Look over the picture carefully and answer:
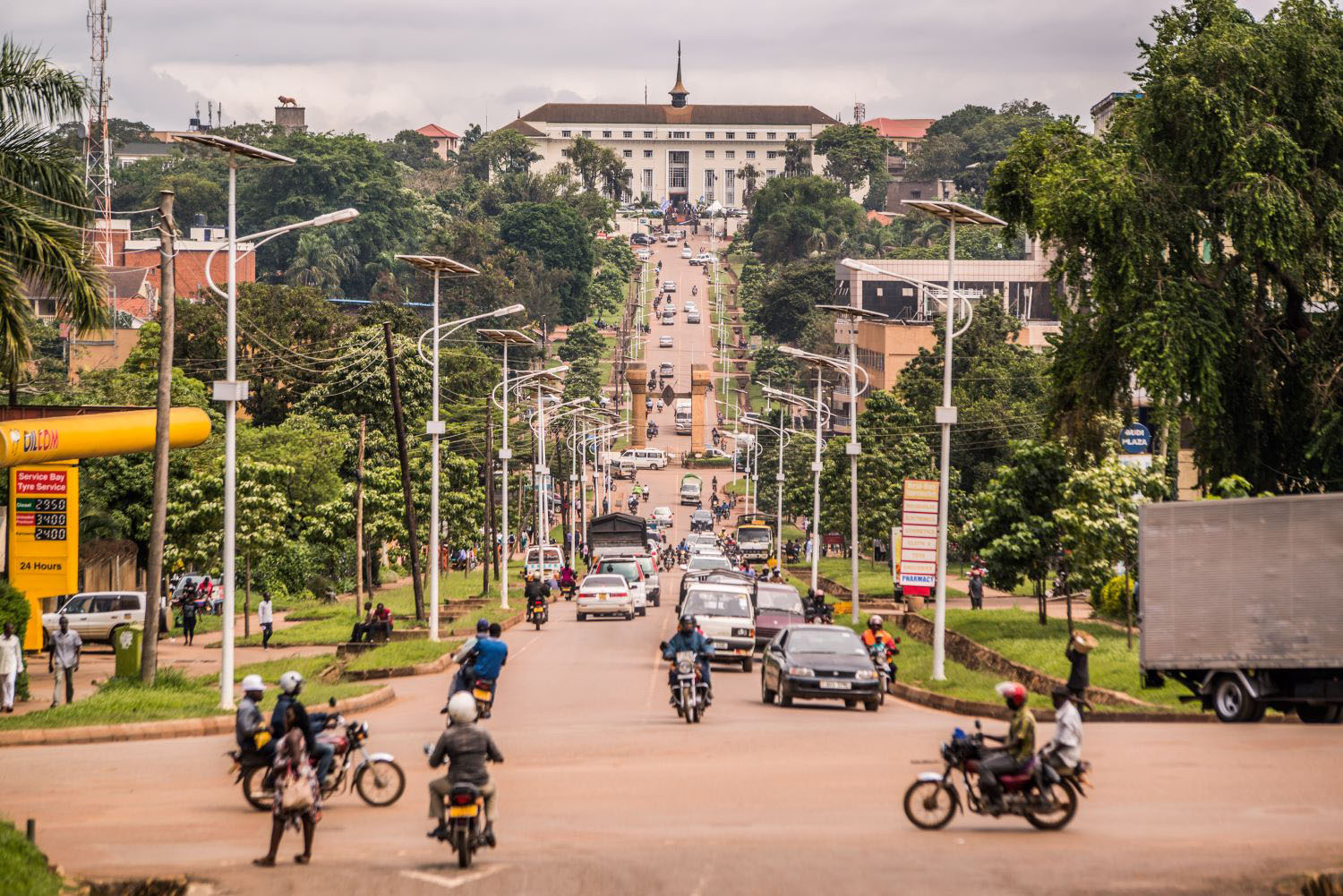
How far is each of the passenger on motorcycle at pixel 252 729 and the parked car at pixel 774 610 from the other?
72.7 feet

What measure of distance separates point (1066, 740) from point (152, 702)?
15.5 m

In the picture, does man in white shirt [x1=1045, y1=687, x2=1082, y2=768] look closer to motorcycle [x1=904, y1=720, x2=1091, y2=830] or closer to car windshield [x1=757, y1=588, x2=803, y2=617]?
motorcycle [x1=904, y1=720, x2=1091, y2=830]

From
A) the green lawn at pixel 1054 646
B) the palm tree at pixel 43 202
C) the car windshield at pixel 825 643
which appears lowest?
the green lawn at pixel 1054 646

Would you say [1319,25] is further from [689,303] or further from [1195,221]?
[689,303]

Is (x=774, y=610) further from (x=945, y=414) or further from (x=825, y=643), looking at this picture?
(x=825, y=643)

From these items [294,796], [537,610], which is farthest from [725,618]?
[294,796]

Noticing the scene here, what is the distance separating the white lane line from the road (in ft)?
0.11

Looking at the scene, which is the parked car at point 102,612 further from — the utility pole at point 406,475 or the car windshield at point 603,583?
the car windshield at point 603,583

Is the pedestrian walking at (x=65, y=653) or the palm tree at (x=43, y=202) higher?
the palm tree at (x=43, y=202)

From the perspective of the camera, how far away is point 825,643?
27812 millimetres

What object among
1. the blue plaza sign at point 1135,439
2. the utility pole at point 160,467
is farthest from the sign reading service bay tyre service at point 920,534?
the utility pole at point 160,467

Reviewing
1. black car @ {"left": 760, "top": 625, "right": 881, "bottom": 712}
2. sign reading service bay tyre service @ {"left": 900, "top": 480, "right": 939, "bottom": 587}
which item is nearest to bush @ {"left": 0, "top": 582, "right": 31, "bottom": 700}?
black car @ {"left": 760, "top": 625, "right": 881, "bottom": 712}

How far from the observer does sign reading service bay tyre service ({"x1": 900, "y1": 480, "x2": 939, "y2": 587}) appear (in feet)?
125

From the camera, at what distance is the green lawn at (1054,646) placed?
1045 inches
